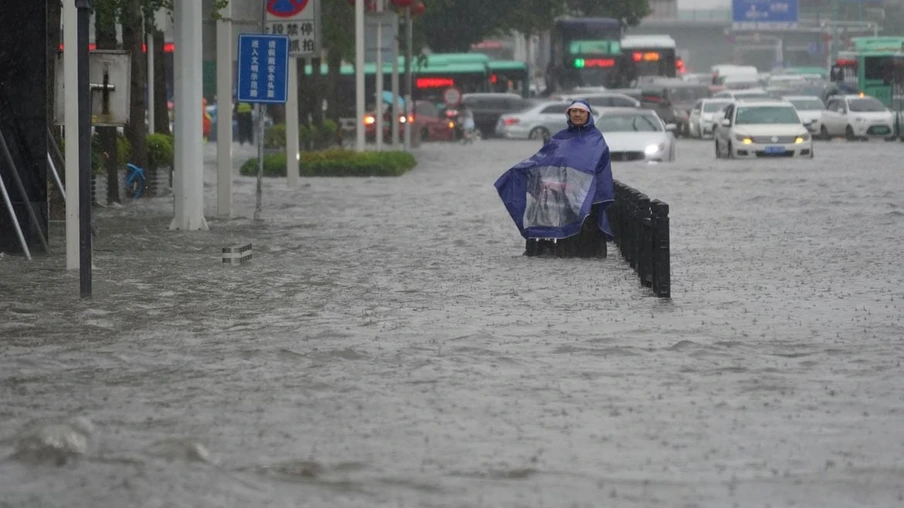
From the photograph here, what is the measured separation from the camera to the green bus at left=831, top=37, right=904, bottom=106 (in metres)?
69.0

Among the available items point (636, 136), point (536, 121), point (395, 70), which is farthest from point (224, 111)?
point (536, 121)

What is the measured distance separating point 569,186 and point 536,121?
154 feet

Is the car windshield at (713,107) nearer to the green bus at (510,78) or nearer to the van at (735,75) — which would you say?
the green bus at (510,78)

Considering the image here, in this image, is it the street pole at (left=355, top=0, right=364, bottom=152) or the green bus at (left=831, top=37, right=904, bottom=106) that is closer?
the street pole at (left=355, top=0, right=364, bottom=152)

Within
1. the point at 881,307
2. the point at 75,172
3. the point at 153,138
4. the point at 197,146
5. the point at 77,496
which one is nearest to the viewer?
the point at 77,496

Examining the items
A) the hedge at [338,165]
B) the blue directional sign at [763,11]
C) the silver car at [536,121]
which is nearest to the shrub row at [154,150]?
the hedge at [338,165]

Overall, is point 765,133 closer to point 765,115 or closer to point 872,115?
point 765,115

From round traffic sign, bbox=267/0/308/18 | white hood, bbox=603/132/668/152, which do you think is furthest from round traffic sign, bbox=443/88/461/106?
round traffic sign, bbox=267/0/308/18

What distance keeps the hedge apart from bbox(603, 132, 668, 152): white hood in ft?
14.2

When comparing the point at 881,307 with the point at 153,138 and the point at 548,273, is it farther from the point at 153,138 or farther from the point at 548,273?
the point at 153,138

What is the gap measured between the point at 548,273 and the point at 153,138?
46.6 feet

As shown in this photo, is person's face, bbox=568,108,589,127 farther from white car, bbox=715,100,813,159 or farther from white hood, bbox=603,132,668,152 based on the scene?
white car, bbox=715,100,813,159

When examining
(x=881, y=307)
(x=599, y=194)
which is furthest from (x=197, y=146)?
(x=881, y=307)

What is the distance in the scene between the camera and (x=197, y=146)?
19438 mm
